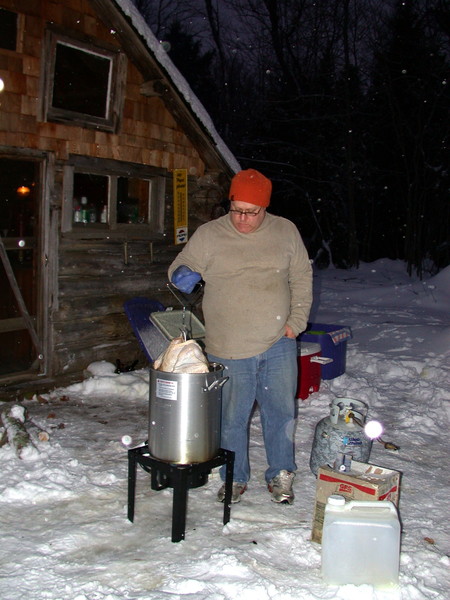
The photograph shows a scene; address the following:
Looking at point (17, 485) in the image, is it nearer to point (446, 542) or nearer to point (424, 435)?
point (446, 542)

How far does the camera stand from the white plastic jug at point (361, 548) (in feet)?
10.9

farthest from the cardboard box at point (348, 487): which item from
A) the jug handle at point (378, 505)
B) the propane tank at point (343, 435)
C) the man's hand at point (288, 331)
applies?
the man's hand at point (288, 331)

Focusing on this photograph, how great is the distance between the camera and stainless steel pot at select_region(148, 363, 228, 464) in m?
3.78

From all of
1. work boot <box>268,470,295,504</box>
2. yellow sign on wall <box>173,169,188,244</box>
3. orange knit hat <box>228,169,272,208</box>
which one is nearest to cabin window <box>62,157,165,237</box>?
yellow sign on wall <box>173,169,188,244</box>

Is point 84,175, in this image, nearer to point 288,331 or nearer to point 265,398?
point 288,331

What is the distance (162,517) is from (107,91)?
5.27 m

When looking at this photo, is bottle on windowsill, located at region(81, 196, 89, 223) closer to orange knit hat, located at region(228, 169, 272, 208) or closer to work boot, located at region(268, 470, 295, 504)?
orange knit hat, located at region(228, 169, 272, 208)

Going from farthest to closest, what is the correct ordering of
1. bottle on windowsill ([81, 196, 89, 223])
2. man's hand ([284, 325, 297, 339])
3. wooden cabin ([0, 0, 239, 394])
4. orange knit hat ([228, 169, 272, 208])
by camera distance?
bottle on windowsill ([81, 196, 89, 223])
wooden cabin ([0, 0, 239, 394])
man's hand ([284, 325, 297, 339])
orange knit hat ([228, 169, 272, 208])

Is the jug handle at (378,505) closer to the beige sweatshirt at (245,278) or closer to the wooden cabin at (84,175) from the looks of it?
the beige sweatshirt at (245,278)

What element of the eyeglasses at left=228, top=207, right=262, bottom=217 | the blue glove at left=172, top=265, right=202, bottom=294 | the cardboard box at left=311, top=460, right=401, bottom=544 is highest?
the eyeglasses at left=228, top=207, right=262, bottom=217

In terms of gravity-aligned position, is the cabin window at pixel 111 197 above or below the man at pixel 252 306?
above

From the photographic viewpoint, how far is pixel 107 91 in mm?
7605

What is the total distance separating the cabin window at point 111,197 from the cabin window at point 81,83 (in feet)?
1.61

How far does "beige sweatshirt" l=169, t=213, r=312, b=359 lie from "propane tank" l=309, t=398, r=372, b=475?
831mm
